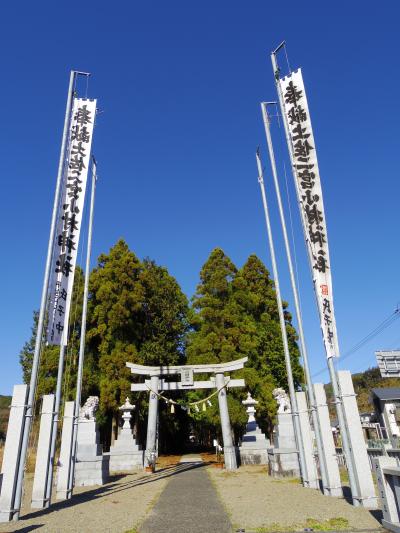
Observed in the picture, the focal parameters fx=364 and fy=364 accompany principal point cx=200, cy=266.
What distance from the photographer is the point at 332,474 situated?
303 inches

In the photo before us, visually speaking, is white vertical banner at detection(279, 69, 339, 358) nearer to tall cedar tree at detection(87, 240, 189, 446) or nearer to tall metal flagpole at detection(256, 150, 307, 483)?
tall metal flagpole at detection(256, 150, 307, 483)

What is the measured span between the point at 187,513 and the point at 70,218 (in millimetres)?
6921

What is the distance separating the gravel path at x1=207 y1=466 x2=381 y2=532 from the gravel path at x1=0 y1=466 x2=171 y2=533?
1.80m

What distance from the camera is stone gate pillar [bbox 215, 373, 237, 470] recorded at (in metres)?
15.4

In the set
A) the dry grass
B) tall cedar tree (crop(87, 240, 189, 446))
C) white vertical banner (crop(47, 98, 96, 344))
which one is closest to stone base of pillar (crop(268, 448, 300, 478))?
white vertical banner (crop(47, 98, 96, 344))

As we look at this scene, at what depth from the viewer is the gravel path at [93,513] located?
5.91 meters

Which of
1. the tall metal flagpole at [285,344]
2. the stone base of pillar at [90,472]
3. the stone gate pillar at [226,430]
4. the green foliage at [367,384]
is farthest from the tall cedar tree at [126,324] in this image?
the green foliage at [367,384]

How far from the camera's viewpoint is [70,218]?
29.8ft

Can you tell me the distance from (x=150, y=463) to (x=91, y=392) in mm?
7575

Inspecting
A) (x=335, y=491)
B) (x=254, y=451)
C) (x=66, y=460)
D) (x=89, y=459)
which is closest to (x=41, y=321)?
(x=66, y=460)

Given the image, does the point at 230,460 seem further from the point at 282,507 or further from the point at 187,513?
the point at 187,513

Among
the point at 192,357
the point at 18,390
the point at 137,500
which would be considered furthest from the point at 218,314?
the point at 18,390

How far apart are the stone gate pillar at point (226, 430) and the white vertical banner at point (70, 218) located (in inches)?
399

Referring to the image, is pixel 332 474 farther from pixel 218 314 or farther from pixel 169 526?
pixel 218 314
